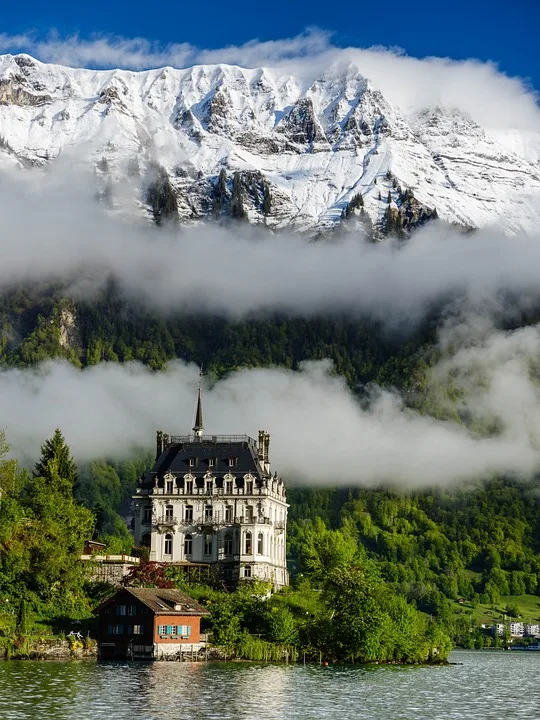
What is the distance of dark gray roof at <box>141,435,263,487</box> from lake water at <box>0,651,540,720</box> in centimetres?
4302

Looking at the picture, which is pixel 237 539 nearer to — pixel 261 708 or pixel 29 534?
pixel 29 534

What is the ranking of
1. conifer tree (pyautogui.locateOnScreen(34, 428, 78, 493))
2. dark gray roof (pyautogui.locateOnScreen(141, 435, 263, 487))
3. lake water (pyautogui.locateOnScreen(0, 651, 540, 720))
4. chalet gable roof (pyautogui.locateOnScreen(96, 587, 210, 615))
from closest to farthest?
lake water (pyautogui.locateOnScreen(0, 651, 540, 720)) → chalet gable roof (pyautogui.locateOnScreen(96, 587, 210, 615)) → conifer tree (pyautogui.locateOnScreen(34, 428, 78, 493)) → dark gray roof (pyautogui.locateOnScreen(141, 435, 263, 487))

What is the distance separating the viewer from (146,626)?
157750 millimetres

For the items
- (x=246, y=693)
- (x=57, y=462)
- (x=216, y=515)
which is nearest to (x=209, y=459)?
(x=216, y=515)

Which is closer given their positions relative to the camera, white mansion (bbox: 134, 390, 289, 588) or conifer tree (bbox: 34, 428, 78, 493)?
white mansion (bbox: 134, 390, 289, 588)

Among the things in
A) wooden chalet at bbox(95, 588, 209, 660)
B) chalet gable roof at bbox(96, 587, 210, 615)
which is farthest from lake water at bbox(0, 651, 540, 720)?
chalet gable roof at bbox(96, 587, 210, 615)

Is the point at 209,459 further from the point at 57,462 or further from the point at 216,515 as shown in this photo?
the point at 57,462

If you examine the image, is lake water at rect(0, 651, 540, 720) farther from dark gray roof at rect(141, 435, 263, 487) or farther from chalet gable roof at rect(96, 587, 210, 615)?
dark gray roof at rect(141, 435, 263, 487)

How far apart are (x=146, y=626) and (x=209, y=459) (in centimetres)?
4144

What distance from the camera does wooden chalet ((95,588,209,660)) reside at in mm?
157000

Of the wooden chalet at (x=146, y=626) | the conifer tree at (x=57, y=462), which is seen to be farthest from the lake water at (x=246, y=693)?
the conifer tree at (x=57, y=462)

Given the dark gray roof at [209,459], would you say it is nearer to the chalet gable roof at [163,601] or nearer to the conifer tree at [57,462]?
the conifer tree at [57,462]

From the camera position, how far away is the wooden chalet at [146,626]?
157 meters

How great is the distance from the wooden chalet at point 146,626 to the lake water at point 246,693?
5.65 metres
